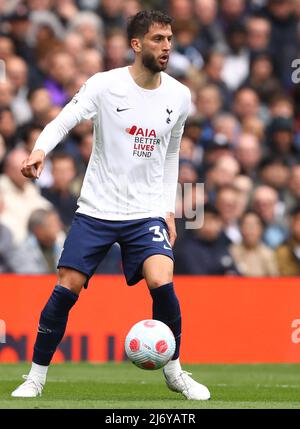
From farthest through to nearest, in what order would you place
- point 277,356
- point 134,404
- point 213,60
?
point 213,60 < point 277,356 < point 134,404

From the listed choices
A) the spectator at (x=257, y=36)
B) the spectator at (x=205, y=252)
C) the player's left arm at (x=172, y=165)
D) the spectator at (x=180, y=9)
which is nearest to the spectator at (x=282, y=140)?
the spectator at (x=257, y=36)

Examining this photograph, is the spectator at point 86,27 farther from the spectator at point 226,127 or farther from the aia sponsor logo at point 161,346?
the aia sponsor logo at point 161,346

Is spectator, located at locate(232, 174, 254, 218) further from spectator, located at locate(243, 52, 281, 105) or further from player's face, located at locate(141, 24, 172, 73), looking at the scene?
player's face, located at locate(141, 24, 172, 73)

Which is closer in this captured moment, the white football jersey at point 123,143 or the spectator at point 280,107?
the white football jersey at point 123,143

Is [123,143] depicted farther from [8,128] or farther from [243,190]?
[243,190]

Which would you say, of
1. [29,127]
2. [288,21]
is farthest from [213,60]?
[29,127]

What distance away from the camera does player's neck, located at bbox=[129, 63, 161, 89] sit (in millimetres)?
8812

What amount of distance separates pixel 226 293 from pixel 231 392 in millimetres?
4205

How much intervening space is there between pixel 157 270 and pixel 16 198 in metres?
5.61

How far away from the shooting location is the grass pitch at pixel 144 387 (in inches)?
328

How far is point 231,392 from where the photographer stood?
9672 mm

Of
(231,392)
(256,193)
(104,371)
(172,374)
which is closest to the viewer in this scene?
(172,374)

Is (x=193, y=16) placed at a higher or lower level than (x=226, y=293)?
higher

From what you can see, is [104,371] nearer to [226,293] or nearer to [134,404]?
[226,293]
